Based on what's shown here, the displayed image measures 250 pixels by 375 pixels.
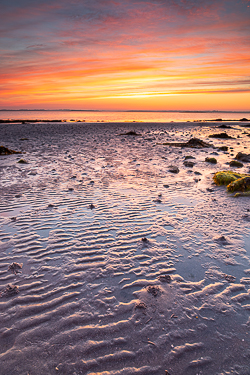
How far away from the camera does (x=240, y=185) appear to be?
8.12 meters

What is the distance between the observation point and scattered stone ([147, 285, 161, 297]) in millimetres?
3509

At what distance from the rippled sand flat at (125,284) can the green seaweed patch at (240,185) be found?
50 cm

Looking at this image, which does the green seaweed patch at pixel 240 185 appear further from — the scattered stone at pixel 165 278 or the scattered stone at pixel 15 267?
the scattered stone at pixel 15 267

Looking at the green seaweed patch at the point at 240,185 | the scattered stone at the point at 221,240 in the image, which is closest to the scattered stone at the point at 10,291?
the scattered stone at the point at 221,240

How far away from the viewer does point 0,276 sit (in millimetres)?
3855

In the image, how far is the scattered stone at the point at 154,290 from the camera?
138 inches

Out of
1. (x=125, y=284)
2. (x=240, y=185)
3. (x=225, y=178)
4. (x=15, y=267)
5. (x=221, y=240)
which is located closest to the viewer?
(x=125, y=284)

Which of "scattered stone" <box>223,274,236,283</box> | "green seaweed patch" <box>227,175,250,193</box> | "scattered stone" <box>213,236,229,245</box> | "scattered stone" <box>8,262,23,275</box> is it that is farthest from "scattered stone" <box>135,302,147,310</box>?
"green seaweed patch" <box>227,175,250,193</box>

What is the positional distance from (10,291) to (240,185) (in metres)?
8.01

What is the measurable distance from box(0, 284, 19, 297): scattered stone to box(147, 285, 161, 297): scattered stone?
220 centimetres

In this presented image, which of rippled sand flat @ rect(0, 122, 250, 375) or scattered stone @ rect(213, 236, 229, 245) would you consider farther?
scattered stone @ rect(213, 236, 229, 245)

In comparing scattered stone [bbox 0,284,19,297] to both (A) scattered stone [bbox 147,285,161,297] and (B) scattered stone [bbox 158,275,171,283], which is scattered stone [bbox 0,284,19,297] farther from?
(B) scattered stone [bbox 158,275,171,283]

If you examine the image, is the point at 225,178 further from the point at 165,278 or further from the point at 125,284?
the point at 125,284

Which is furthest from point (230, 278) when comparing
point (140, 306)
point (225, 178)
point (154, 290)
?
point (225, 178)
